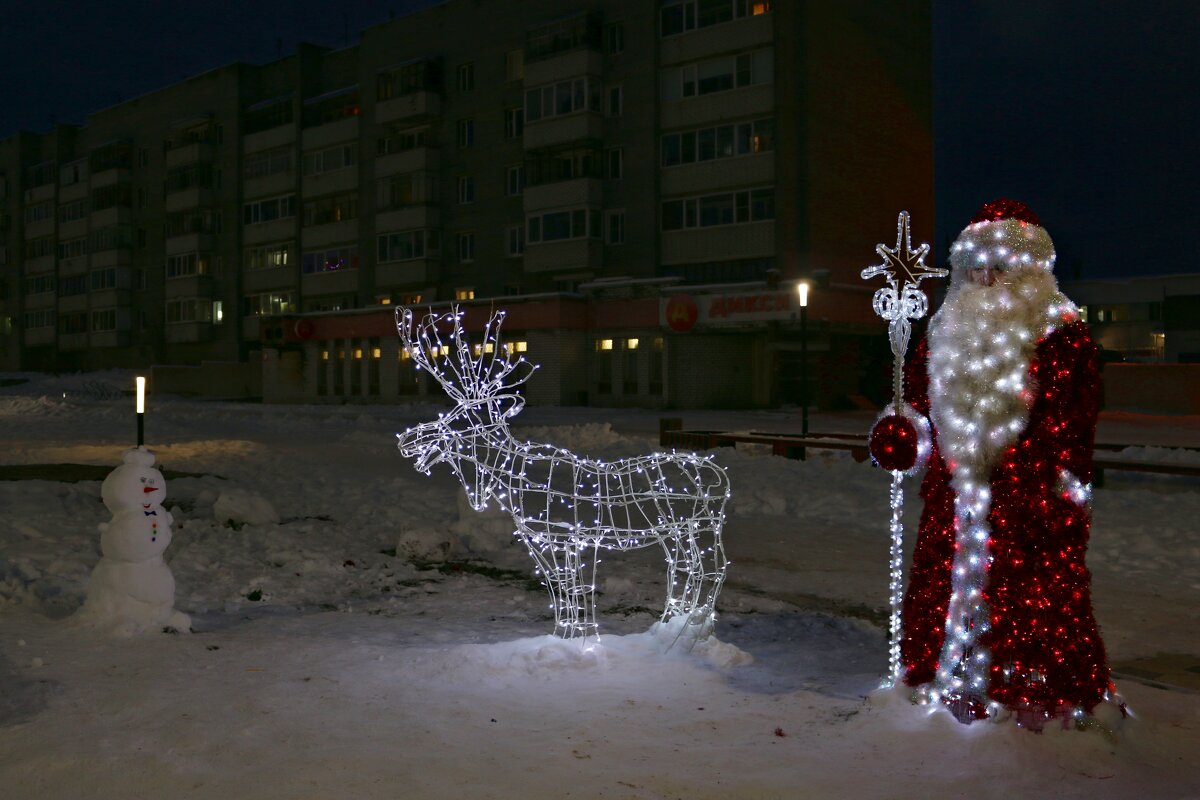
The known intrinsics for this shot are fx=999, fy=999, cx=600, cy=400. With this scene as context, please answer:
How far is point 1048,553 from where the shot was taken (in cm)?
477

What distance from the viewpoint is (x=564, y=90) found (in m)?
44.1

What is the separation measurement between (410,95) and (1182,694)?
49041mm

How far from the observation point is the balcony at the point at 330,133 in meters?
54.8

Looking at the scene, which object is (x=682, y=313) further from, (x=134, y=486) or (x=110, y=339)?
(x=110, y=339)

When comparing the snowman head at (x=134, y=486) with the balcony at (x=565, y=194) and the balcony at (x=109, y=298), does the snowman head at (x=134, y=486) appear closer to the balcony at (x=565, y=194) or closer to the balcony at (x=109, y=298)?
the balcony at (x=565, y=194)

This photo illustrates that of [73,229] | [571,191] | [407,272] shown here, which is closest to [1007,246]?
[571,191]

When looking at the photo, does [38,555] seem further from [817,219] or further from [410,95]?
[410,95]

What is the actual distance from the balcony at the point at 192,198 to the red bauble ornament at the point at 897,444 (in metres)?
65.6

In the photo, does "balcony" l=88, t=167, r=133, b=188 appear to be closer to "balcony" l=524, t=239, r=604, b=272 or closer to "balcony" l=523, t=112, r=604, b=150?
"balcony" l=523, t=112, r=604, b=150

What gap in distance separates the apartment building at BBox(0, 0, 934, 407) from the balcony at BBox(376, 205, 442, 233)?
13 centimetres

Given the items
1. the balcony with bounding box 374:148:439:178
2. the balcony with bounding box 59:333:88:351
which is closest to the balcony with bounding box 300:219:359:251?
the balcony with bounding box 374:148:439:178

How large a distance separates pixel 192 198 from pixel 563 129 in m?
31.7

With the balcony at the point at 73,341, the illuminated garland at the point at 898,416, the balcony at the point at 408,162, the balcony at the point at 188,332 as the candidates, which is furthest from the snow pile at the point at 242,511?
the balcony at the point at 73,341

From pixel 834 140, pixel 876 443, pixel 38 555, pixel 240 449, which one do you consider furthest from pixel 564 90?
pixel 876 443
